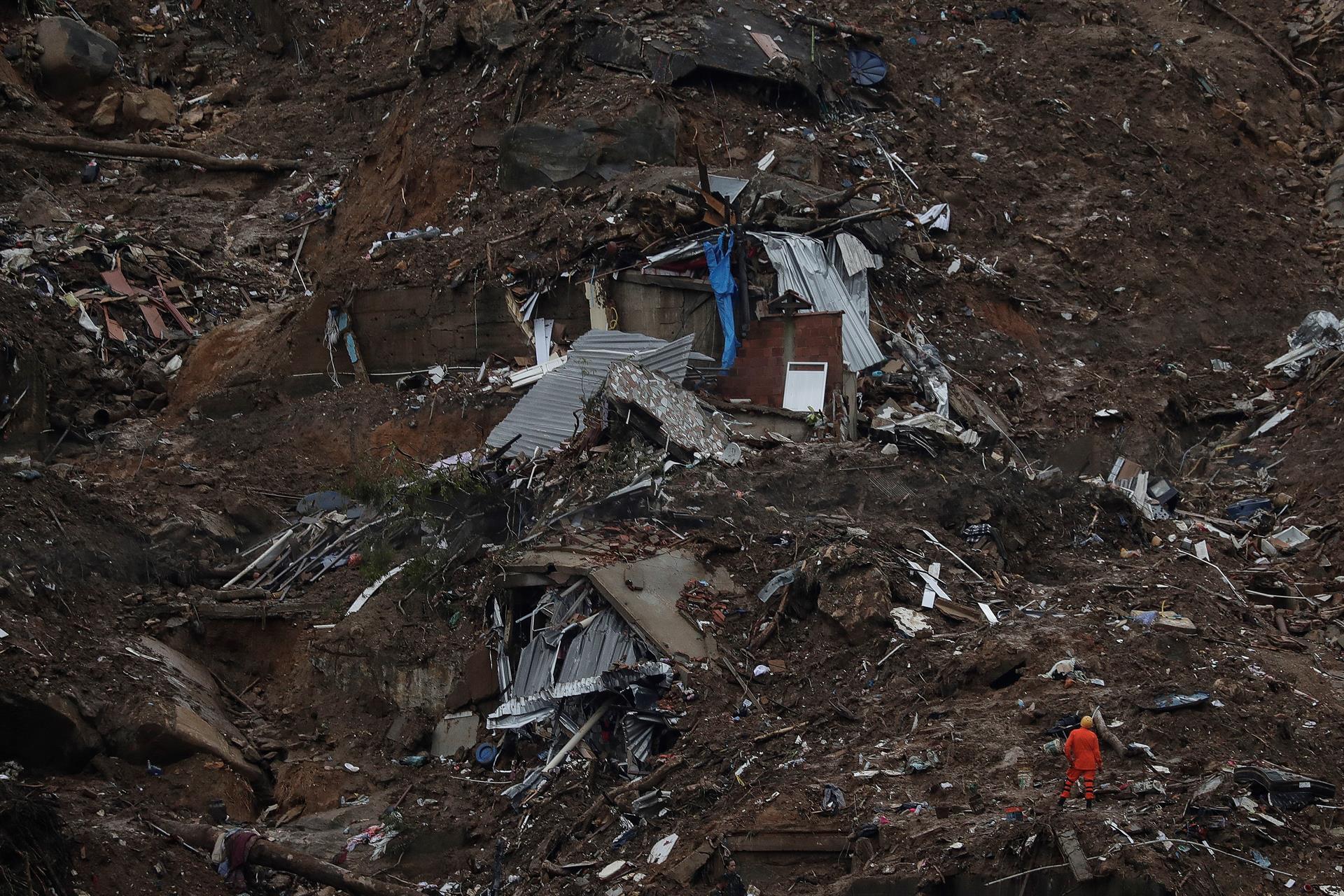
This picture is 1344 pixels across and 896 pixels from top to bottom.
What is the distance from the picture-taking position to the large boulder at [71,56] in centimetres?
2203

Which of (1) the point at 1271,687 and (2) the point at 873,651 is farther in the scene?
(2) the point at 873,651

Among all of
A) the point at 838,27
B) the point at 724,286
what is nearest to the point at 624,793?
the point at 724,286

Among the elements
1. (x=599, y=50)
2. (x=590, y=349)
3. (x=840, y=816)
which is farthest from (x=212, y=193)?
(x=840, y=816)

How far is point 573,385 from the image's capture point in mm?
13375

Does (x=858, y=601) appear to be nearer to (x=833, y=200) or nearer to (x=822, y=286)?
(x=822, y=286)

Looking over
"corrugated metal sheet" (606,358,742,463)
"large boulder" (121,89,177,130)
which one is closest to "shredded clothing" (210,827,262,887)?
"corrugated metal sheet" (606,358,742,463)

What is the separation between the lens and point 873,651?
32.1ft

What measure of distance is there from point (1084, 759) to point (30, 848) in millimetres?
5973

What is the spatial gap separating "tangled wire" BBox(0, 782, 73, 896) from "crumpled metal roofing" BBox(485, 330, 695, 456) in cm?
544

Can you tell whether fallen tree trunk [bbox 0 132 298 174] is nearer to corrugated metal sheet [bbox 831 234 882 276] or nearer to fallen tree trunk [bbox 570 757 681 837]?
corrugated metal sheet [bbox 831 234 882 276]

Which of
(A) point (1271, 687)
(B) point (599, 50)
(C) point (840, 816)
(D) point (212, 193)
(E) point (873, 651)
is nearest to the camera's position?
(C) point (840, 816)

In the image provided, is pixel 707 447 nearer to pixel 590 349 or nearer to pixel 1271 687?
pixel 590 349

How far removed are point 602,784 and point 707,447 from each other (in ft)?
12.1

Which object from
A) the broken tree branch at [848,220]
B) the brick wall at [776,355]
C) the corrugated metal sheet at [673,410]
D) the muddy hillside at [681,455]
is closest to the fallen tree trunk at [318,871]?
the muddy hillside at [681,455]
